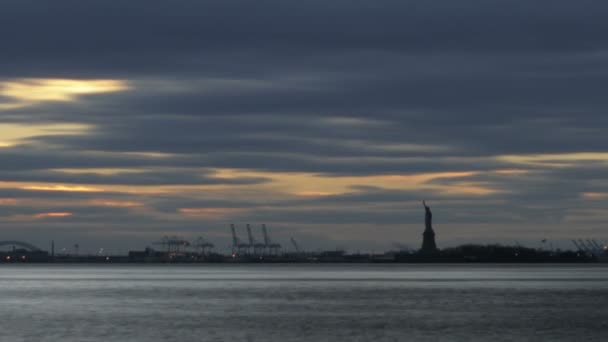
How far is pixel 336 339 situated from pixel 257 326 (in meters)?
14.7

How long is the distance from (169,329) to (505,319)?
3390 centimetres

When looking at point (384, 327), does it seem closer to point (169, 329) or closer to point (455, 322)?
point (455, 322)

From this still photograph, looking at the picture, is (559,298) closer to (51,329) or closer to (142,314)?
(142,314)

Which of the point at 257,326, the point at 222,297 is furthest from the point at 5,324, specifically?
the point at 222,297

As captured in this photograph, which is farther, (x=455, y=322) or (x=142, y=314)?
(x=142, y=314)

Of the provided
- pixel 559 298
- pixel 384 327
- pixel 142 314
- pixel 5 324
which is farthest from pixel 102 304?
pixel 559 298

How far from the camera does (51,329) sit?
97.2 m

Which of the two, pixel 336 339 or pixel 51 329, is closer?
pixel 336 339

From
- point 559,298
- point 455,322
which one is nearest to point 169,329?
point 455,322

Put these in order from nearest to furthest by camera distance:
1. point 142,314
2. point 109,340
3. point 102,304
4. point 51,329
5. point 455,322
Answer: point 109,340 → point 51,329 → point 455,322 → point 142,314 → point 102,304

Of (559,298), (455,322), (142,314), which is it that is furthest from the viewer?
(559,298)

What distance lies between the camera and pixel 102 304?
140250 mm

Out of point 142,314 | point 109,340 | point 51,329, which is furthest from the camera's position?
point 142,314

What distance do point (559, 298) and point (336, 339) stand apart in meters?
80.4
